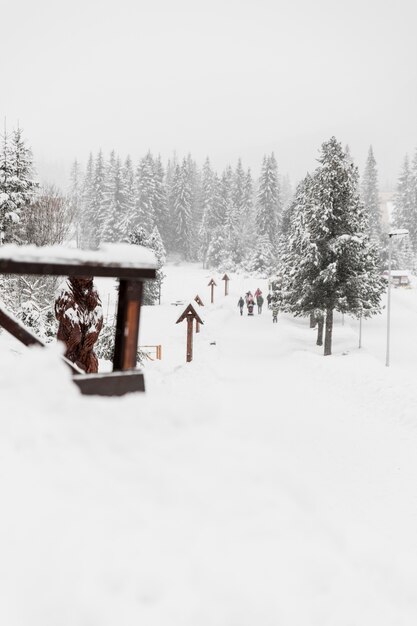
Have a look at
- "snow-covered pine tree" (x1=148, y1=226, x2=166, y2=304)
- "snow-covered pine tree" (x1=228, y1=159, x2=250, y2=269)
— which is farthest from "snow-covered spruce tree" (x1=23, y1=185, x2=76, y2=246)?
"snow-covered pine tree" (x1=228, y1=159, x2=250, y2=269)

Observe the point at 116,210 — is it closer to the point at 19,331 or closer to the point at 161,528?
the point at 19,331

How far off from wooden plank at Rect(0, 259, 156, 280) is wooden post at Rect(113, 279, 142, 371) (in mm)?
114

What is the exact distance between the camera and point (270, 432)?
9555 millimetres

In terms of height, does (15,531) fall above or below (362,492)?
above

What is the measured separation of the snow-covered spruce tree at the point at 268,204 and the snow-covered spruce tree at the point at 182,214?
476 inches

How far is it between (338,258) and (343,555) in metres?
19.9

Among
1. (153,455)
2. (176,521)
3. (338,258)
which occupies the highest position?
(338,258)

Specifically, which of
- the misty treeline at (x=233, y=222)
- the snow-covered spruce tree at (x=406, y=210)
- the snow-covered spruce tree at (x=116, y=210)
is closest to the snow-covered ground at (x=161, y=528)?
the misty treeline at (x=233, y=222)

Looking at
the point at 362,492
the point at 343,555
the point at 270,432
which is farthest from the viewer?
the point at 270,432

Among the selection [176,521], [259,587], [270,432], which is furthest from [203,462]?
[270,432]

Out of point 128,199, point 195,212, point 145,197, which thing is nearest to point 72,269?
point 145,197

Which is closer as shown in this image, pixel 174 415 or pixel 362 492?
pixel 174 415

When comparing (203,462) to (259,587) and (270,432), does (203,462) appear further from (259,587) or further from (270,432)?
(270,432)

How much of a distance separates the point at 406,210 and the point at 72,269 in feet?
267
